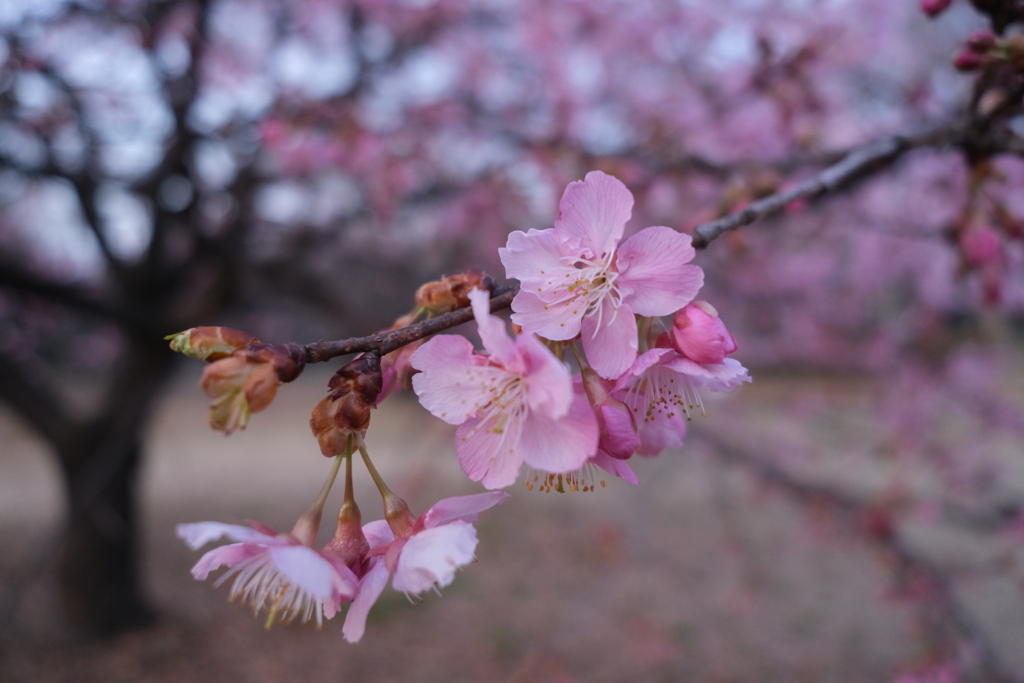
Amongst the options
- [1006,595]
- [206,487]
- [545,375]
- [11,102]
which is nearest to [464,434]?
[545,375]

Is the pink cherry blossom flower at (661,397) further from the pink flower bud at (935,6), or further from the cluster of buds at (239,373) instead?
the pink flower bud at (935,6)

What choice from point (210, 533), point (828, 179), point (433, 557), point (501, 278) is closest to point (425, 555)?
point (433, 557)

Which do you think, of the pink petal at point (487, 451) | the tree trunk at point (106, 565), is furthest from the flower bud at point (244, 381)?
the tree trunk at point (106, 565)

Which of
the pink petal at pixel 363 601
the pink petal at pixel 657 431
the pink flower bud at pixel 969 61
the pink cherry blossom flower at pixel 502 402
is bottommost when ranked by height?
the pink petal at pixel 363 601

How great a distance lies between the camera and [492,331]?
0.63 m

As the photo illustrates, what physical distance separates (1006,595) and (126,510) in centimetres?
760

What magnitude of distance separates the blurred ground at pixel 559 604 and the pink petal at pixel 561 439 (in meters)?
2.76

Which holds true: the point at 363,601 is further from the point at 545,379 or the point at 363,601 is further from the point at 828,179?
the point at 828,179

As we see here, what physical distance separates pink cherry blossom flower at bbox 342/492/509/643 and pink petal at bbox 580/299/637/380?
0.20 m

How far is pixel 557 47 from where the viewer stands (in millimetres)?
5902

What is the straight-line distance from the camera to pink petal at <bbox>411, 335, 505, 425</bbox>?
703mm

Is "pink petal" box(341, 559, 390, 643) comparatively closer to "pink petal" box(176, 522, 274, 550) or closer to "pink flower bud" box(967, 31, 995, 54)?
"pink petal" box(176, 522, 274, 550)

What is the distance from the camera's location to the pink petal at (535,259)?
732 mm

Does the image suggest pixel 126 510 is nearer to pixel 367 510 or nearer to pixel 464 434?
pixel 367 510
